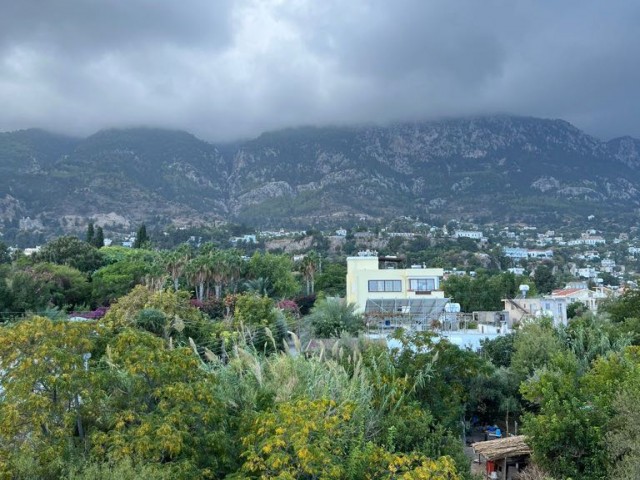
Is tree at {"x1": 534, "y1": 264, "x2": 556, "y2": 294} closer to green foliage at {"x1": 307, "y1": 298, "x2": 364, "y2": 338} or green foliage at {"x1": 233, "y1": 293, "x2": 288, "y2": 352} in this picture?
green foliage at {"x1": 307, "y1": 298, "x2": 364, "y2": 338}

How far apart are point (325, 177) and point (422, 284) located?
112 metres

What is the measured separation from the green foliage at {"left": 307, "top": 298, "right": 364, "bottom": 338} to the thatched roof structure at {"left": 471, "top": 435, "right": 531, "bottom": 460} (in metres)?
11.0

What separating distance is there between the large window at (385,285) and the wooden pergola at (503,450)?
19660 mm

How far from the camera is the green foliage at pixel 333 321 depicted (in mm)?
24297

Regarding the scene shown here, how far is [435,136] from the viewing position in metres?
165

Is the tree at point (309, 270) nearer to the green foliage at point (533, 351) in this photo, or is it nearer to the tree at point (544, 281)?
the tree at point (544, 281)

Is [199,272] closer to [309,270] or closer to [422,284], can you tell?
[309,270]

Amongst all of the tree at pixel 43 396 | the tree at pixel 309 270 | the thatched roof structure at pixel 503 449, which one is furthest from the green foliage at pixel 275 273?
the tree at pixel 43 396

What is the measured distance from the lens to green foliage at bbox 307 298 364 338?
79.7 feet

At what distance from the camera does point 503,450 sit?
1279 cm

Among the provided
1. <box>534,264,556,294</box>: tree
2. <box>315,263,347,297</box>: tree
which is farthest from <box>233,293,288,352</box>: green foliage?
<box>534,264,556,294</box>: tree

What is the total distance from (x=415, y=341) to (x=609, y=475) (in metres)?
4.96

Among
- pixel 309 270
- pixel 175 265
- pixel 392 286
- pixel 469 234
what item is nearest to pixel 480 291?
pixel 309 270

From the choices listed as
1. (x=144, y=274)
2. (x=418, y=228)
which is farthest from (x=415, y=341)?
(x=418, y=228)
